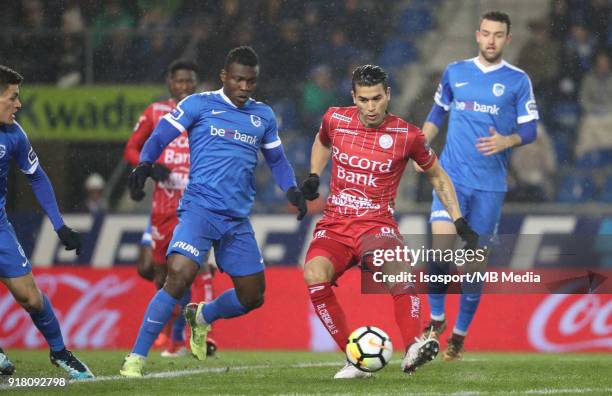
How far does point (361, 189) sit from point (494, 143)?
1.61m

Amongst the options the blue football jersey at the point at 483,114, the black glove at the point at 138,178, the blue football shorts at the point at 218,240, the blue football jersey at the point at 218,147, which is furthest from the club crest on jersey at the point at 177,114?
the blue football jersey at the point at 483,114

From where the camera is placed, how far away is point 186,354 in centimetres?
948

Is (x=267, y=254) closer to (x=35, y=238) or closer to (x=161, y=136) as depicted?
(x=35, y=238)

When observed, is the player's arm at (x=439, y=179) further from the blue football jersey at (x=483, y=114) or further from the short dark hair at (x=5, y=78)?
the short dark hair at (x=5, y=78)

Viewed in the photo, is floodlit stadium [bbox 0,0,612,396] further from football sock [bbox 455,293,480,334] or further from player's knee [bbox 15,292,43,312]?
player's knee [bbox 15,292,43,312]

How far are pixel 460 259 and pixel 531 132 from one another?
42.0 inches

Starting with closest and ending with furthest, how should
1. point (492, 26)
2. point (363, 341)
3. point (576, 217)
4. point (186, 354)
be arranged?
point (363, 341)
point (492, 26)
point (186, 354)
point (576, 217)

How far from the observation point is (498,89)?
871 cm

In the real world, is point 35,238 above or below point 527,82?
below

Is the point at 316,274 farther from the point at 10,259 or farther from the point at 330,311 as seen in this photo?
the point at 10,259

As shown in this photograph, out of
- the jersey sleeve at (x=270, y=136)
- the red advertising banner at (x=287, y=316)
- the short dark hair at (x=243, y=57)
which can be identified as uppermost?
the short dark hair at (x=243, y=57)

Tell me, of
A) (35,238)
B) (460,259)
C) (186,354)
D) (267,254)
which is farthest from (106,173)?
(460,259)

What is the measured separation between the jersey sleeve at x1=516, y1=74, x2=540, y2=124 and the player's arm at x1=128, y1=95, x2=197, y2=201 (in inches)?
101

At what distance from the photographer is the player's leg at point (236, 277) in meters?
7.48
